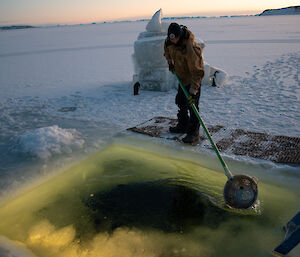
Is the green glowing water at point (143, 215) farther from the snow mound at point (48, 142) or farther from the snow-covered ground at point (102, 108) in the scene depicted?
the snow-covered ground at point (102, 108)

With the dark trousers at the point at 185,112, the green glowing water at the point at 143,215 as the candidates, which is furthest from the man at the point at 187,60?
the green glowing water at the point at 143,215

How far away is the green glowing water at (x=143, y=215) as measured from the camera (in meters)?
2.04

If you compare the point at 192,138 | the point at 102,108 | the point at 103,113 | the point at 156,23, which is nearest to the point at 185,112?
Answer: the point at 192,138

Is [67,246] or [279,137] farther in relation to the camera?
[279,137]

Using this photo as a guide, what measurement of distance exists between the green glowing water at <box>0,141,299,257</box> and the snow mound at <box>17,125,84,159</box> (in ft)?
2.02

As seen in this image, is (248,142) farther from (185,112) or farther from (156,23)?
(156,23)

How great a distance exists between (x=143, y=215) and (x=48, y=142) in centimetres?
204

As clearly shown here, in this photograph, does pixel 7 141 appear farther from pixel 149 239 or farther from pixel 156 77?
pixel 156 77

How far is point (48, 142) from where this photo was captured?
12.4 feet

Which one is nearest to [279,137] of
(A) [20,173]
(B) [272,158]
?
(B) [272,158]

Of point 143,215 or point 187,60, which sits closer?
point 143,215

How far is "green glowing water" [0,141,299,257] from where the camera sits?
2035mm

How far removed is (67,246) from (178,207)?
981 millimetres

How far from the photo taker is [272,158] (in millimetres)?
3178
